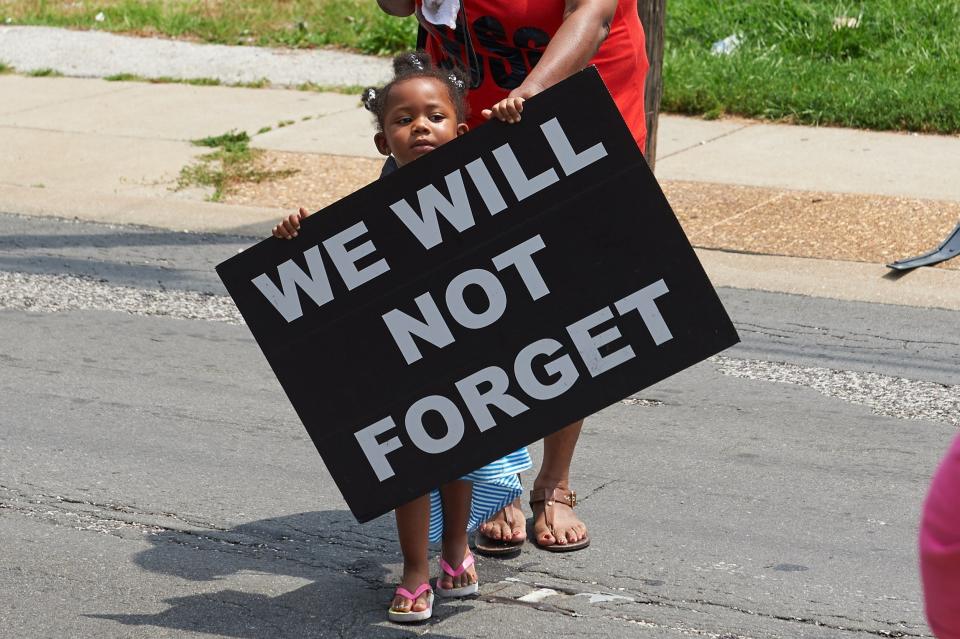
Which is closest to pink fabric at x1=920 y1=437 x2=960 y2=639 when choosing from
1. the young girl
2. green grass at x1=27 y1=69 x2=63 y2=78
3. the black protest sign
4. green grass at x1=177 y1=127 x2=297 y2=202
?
the black protest sign

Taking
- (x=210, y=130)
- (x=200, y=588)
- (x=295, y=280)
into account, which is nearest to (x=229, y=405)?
(x=200, y=588)

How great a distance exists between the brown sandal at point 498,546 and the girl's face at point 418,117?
43.5 inches

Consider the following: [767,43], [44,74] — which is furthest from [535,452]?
[44,74]

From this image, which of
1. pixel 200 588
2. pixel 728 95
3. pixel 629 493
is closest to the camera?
pixel 200 588

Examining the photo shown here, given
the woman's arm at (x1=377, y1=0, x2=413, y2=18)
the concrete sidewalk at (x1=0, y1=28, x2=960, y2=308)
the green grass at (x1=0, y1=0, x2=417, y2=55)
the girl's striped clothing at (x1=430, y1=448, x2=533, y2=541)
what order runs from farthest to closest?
the green grass at (x1=0, y1=0, x2=417, y2=55) < the concrete sidewalk at (x1=0, y1=28, x2=960, y2=308) < the woman's arm at (x1=377, y1=0, x2=413, y2=18) < the girl's striped clothing at (x1=430, y1=448, x2=533, y2=541)

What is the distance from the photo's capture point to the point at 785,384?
556 cm

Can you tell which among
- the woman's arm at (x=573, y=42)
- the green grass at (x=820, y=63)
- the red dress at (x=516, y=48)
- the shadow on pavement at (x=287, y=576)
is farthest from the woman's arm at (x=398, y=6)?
the green grass at (x=820, y=63)

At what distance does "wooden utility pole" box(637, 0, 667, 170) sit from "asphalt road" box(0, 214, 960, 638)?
3.23ft

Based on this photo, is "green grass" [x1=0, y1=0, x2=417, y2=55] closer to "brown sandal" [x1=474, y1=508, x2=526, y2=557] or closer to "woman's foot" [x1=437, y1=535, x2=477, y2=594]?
"brown sandal" [x1=474, y1=508, x2=526, y2=557]

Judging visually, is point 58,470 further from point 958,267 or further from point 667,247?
point 958,267

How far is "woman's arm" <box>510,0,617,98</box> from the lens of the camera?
361cm

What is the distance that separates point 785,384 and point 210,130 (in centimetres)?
574

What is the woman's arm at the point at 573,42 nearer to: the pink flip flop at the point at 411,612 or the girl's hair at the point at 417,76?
the girl's hair at the point at 417,76

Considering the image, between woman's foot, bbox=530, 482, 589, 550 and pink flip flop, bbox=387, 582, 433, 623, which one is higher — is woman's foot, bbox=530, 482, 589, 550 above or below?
below
